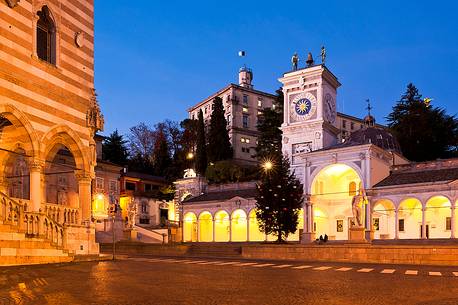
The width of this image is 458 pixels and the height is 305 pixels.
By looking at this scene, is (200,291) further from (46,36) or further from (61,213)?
(46,36)

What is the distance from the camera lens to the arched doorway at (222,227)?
6503cm

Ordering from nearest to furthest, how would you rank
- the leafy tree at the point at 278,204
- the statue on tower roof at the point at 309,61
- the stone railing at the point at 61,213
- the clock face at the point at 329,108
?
the stone railing at the point at 61,213, the leafy tree at the point at 278,204, the clock face at the point at 329,108, the statue on tower roof at the point at 309,61

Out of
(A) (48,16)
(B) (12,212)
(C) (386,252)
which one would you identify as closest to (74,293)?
(B) (12,212)

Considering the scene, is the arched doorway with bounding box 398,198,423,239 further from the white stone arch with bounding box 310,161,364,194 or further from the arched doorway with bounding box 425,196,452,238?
the white stone arch with bounding box 310,161,364,194

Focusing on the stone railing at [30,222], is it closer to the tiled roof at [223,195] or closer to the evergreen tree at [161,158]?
the tiled roof at [223,195]

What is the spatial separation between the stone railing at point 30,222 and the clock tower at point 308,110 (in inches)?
1805

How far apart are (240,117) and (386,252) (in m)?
76.2

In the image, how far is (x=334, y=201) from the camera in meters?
57.5

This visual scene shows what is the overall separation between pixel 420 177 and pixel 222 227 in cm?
2723

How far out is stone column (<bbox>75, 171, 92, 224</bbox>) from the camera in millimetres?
24750

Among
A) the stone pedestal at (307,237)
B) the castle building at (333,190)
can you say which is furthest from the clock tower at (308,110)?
the stone pedestal at (307,237)

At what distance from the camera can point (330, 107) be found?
67750mm

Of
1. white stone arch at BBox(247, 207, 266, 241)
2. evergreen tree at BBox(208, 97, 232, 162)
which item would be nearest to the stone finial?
white stone arch at BBox(247, 207, 266, 241)

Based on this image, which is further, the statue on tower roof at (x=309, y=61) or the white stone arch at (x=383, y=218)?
the statue on tower roof at (x=309, y=61)
